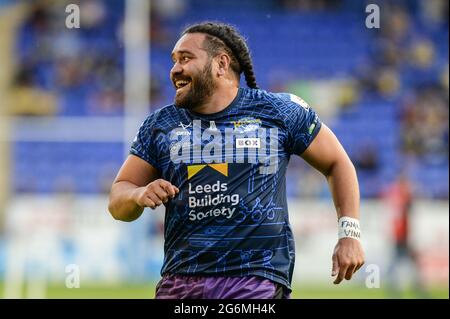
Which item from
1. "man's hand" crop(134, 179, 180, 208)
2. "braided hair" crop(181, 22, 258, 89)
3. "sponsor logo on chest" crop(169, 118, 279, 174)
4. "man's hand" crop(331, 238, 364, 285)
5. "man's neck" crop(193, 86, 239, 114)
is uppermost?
"braided hair" crop(181, 22, 258, 89)

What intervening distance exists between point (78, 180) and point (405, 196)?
7.52 meters

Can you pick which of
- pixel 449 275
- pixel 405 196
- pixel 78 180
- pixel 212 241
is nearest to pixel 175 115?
pixel 212 241

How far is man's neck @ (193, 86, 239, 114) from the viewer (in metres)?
5.22

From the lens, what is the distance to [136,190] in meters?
4.88

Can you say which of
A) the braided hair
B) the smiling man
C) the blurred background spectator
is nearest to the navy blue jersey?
the smiling man

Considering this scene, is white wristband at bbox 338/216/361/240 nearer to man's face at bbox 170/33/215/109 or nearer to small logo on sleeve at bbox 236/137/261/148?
small logo on sleeve at bbox 236/137/261/148

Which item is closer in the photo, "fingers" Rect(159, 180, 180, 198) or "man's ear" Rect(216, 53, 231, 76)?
"fingers" Rect(159, 180, 180, 198)

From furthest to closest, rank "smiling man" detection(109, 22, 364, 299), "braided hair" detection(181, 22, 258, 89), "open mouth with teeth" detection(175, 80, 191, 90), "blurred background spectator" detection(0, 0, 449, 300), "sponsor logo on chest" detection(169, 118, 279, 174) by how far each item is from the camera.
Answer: "blurred background spectator" detection(0, 0, 449, 300)
"braided hair" detection(181, 22, 258, 89)
"open mouth with teeth" detection(175, 80, 191, 90)
"sponsor logo on chest" detection(169, 118, 279, 174)
"smiling man" detection(109, 22, 364, 299)

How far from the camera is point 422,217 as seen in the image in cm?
1738

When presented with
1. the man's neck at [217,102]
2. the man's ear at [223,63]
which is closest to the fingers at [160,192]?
the man's neck at [217,102]

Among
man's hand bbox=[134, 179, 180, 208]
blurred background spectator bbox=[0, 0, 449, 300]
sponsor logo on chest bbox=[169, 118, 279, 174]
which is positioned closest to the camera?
man's hand bbox=[134, 179, 180, 208]

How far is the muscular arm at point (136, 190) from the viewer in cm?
467

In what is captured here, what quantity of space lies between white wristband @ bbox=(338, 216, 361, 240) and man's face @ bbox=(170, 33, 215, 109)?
96 cm

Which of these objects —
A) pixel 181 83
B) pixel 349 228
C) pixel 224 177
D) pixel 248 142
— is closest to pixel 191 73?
pixel 181 83
